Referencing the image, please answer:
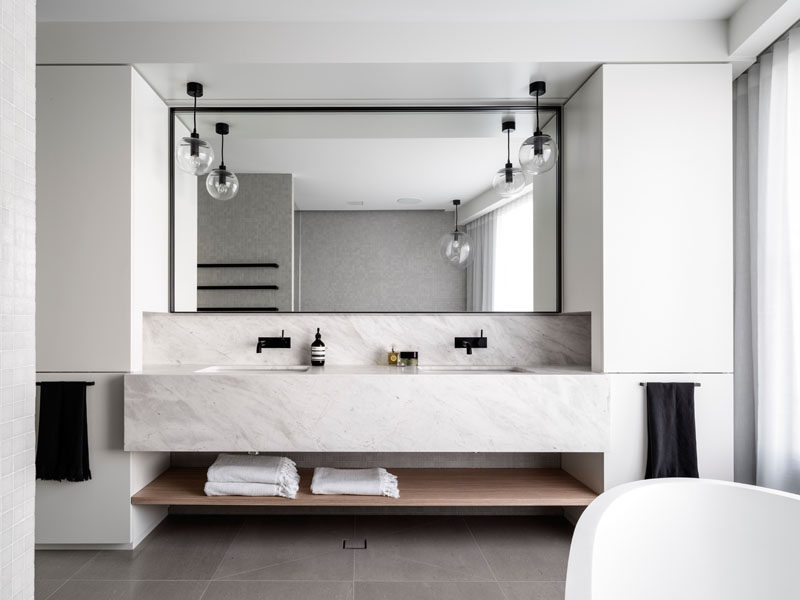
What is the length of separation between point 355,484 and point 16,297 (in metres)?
1.63

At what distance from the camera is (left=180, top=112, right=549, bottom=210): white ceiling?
287 cm

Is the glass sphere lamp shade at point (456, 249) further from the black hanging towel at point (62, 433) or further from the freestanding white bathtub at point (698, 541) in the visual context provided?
the black hanging towel at point (62, 433)

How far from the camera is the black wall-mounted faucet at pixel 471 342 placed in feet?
9.54

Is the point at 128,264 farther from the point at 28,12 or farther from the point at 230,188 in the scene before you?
the point at 28,12

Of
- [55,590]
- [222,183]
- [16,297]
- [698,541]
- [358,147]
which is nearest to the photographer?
[698,541]

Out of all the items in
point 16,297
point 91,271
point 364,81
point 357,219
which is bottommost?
point 16,297

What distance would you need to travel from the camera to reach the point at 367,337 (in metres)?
2.92

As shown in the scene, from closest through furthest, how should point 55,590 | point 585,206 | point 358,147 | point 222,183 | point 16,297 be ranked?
point 16,297
point 55,590
point 585,206
point 222,183
point 358,147

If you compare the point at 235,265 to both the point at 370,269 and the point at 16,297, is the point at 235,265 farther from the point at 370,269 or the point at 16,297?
the point at 16,297

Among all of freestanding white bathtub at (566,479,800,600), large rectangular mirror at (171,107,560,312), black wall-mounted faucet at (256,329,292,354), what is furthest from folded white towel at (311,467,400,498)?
freestanding white bathtub at (566,479,800,600)

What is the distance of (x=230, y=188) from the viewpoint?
279 centimetres

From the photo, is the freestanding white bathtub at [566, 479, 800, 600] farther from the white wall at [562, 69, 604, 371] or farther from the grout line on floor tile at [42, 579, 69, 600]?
the grout line on floor tile at [42, 579, 69, 600]

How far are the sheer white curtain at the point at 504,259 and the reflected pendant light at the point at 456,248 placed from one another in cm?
3

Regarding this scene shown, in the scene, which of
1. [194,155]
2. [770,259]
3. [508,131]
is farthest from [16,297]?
[770,259]
